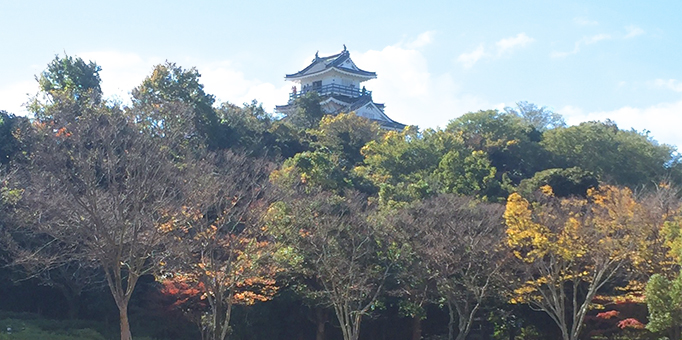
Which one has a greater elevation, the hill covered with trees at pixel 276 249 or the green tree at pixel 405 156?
the green tree at pixel 405 156

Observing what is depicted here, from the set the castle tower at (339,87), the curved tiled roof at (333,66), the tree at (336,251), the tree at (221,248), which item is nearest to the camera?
the tree at (221,248)

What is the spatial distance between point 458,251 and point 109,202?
29.5ft

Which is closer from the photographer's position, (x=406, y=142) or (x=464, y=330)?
(x=464, y=330)

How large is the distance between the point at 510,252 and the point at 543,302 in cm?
180

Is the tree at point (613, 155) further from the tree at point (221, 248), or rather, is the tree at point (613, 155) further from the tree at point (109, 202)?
the tree at point (109, 202)

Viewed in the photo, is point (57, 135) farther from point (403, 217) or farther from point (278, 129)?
point (278, 129)

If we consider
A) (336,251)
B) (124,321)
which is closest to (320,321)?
(336,251)

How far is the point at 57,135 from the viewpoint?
19.0 m

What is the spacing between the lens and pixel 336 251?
18250 mm

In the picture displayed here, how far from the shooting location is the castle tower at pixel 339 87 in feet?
138

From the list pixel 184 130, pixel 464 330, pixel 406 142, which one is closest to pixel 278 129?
pixel 406 142

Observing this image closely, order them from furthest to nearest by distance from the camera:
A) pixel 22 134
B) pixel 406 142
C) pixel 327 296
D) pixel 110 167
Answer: pixel 406 142 → pixel 22 134 → pixel 327 296 → pixel 110 167

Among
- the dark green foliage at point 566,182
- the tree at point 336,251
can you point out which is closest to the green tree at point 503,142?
the dark green foliage at point 566,182

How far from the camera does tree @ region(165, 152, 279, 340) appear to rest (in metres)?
16.0
